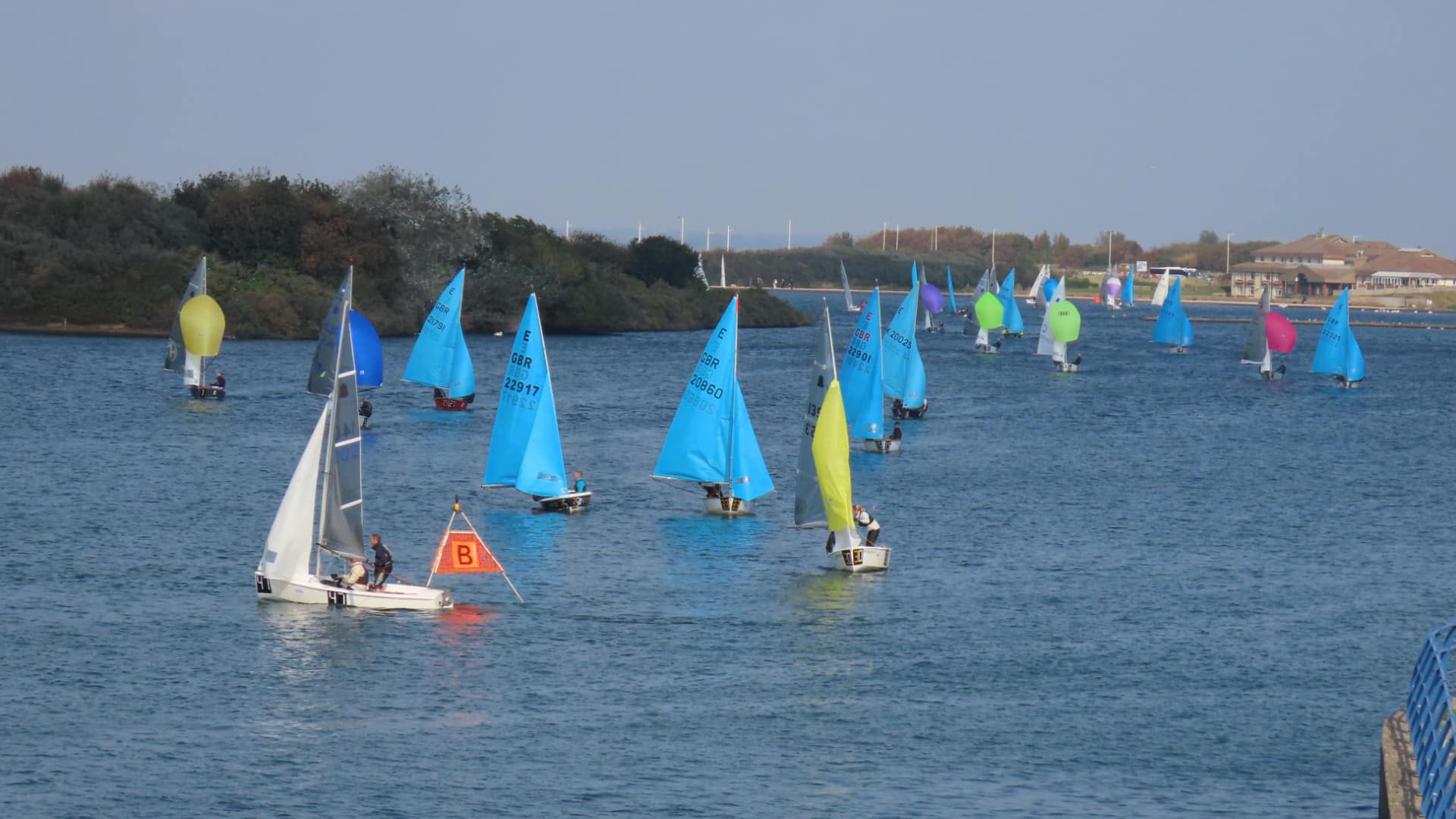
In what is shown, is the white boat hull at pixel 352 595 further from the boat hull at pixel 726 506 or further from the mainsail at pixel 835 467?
the boat hull at pixel 726 506

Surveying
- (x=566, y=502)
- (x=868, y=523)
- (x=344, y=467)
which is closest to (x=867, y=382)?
(x=566, y=502)

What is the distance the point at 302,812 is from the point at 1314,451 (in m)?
67.4

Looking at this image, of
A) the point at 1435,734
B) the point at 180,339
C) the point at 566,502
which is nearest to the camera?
the point at 1435,734

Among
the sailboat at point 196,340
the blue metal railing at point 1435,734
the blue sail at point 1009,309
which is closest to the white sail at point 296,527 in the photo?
the blue metal railing at point 1435,734

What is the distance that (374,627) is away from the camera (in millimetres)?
42281

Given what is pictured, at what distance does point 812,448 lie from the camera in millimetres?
51969

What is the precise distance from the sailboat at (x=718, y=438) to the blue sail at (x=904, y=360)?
995 inches

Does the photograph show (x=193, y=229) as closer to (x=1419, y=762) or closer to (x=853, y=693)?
(x=853, y=693)

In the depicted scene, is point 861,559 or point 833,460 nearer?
point 833,460

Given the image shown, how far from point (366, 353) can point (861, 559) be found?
1618 inches

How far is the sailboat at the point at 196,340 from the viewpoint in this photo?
90500mm

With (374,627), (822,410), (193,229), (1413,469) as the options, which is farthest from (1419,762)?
(193,229)

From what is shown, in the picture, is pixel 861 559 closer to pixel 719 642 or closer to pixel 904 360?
pixel 719 642

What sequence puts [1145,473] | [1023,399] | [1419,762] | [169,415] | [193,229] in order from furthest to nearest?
[193,229] → [1023,399] → [169,415] → [1145,473] → [1419,762]
